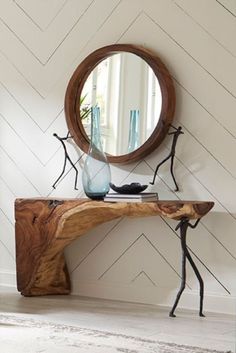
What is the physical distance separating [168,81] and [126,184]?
0.58 m

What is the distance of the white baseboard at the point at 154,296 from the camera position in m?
2.61

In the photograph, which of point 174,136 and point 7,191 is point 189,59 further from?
point 7,191

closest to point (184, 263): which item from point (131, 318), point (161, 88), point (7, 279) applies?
point (131, 318)

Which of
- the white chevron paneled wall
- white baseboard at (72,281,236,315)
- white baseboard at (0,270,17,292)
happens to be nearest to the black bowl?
the white chevron paneled wall

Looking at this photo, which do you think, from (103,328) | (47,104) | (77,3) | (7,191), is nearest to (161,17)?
(77,3)

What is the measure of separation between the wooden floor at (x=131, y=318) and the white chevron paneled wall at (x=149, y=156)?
17 centimetres

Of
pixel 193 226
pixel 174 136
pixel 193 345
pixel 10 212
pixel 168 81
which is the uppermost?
pixel 168 81

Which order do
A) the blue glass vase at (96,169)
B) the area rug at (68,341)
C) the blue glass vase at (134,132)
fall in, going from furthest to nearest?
1. the blue glass vase at (134,132)
2. the blue glass vase at (96,169)
3. the area rug at (68,341)

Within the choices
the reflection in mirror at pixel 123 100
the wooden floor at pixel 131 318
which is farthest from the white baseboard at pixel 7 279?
the reflection in mirror at pixel 123 100

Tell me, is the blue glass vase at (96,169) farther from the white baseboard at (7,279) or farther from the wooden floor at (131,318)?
the white baseboard at (7,279)

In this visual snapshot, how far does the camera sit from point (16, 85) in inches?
128

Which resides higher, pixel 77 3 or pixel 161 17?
pixel 161 17

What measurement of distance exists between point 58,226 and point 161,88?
2.91ft

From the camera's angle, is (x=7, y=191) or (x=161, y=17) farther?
(x=7, y=191)
